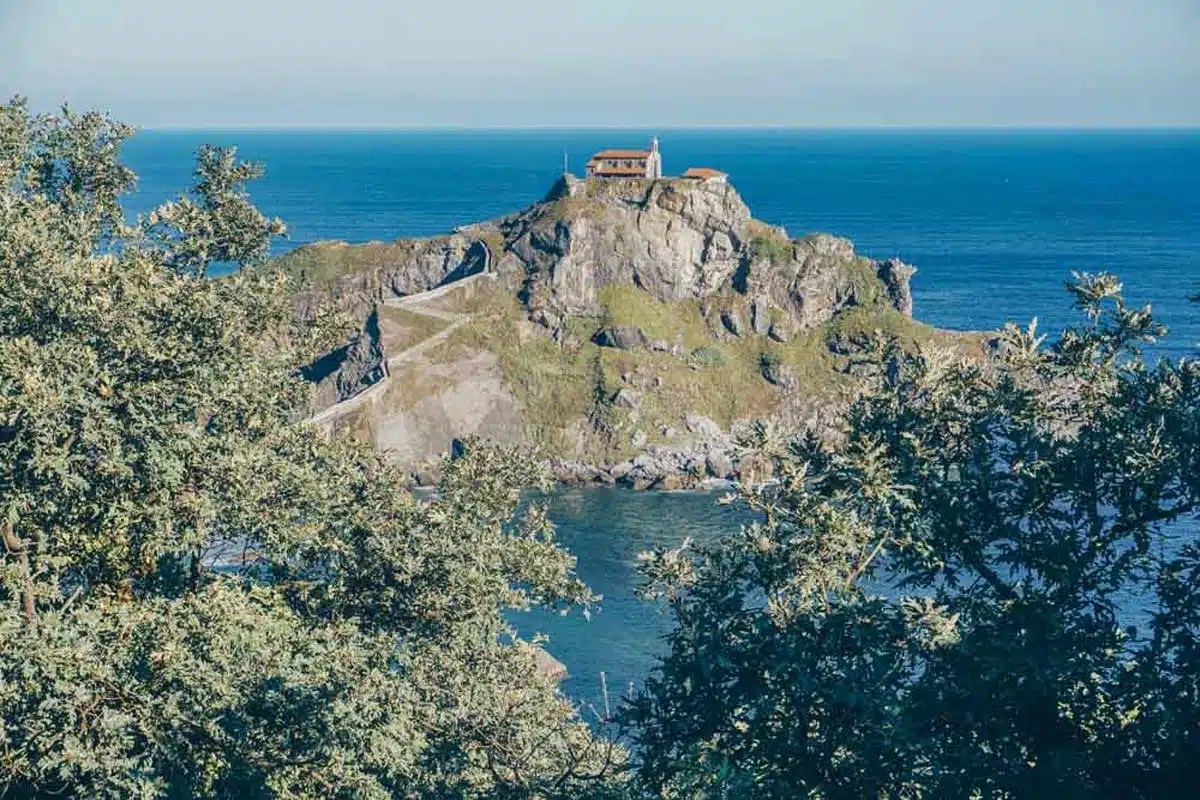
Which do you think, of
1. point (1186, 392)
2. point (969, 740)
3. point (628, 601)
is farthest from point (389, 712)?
point (628, 601)

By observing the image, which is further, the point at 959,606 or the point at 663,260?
the point at 663,260

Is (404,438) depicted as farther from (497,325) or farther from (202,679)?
(202,679)

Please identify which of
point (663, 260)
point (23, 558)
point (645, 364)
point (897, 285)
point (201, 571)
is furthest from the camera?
point (897, 285)

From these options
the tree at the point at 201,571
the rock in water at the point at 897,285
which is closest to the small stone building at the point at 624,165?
Result: the rock in water at the point at 897,285

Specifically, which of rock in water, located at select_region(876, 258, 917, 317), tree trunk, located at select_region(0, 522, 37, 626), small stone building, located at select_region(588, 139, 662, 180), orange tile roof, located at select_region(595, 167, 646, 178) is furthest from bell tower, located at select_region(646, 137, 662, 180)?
tree trunk, located at select_region(0, 522, 37, 626)

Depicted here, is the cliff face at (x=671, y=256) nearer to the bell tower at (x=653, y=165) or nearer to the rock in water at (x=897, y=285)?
the rock in water at (x=897, y=285)

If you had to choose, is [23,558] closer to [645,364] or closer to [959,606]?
[959,606]

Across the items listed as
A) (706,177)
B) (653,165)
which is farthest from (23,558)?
(653,165)

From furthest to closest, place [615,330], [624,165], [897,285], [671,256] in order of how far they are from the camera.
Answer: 1. [624,165]
2. [897,285]
3. [671,256]
4. [615,330]
